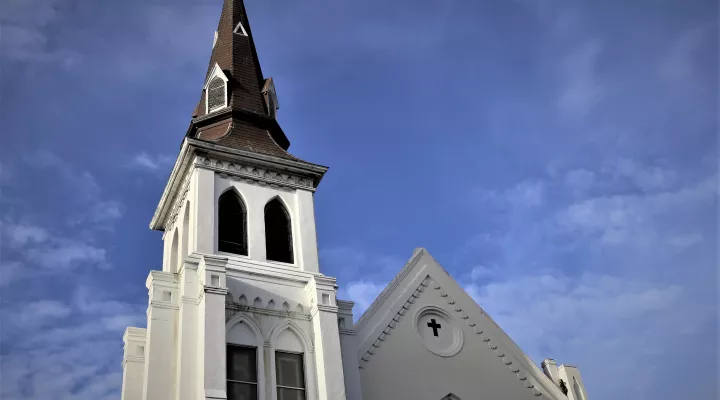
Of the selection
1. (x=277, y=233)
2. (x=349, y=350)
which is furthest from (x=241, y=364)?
(x=277, y=233)

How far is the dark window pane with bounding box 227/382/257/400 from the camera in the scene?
14344mm

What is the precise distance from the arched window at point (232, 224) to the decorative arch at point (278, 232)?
0.57 metres

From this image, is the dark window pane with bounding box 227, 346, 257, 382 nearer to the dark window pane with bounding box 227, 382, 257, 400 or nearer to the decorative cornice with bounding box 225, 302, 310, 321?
the dark window pane with bounding box 227, 382, 257, 400

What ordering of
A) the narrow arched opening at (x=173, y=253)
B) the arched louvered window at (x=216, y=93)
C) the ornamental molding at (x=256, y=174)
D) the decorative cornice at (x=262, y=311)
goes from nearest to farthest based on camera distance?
the decorative cornice at (x=262, y=311)
the ornamental molding at (x=256, y=174)
the narrow arched opening at (x=173, y=253)
the arched louvered window at (x=216, y=93)

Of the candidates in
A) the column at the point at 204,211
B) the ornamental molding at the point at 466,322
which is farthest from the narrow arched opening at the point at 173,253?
the ornamental molding at the point at 466,322

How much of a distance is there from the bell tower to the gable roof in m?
0.90

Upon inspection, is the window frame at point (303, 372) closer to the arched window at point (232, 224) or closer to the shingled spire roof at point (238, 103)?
the arched window at point (232, 224)

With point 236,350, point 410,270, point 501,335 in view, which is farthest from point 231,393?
point 501,335

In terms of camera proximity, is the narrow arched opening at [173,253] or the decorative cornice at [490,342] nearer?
the decorative cornice at [490,342]

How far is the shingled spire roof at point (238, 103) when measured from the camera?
63.4ft

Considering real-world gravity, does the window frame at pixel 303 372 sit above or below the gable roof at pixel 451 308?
below

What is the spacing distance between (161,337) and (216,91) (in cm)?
813

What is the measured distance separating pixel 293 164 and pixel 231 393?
6.26 m

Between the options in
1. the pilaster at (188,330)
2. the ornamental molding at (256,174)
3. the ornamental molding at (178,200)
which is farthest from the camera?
the ornamental molding at (178,200)
